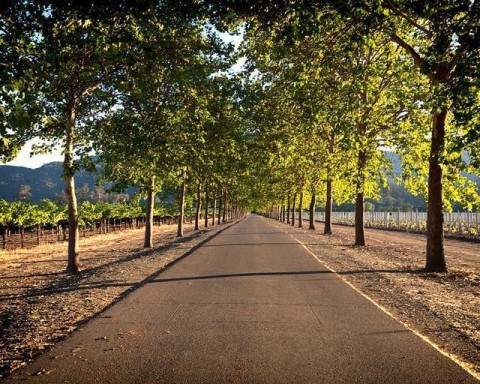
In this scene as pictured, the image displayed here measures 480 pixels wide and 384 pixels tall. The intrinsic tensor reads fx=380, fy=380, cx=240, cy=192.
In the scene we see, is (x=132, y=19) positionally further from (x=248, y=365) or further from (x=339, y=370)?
(x=339, y=370)

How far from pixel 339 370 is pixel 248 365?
1062 millimetres

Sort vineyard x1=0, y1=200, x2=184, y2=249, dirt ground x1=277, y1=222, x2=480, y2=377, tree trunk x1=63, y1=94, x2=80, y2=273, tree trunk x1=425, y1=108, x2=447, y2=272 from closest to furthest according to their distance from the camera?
dirt ground x1=277, y1=222, x2=480, y2=377, tree trunk x1=63, y1=94, x2=80, y2=273, tree trunk x1=425, y1=108, x2=447, y2=272, vineyard x1=0, y1=200, x2=184, y2=249

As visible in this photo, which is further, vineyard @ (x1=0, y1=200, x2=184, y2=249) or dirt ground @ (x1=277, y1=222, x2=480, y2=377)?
vineyard @ (x1=0, y1=200, x2=184, y2=249)

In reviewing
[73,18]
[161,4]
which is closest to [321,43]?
[161,4]

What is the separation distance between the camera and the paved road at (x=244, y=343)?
14.1ft

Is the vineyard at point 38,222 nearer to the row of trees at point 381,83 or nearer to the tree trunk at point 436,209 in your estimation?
the row of trees at point 381,83

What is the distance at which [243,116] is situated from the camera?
1591 cm

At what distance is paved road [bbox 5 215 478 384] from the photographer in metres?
4.29

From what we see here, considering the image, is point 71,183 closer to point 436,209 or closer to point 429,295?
point 429,295

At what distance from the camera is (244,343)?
530 centimetres

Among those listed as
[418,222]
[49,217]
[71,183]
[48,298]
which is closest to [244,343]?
[48,298]

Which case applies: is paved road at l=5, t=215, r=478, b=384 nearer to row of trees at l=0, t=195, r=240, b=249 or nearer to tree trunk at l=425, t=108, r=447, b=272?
tree trunk at l=425, t=108, r=447, b=272

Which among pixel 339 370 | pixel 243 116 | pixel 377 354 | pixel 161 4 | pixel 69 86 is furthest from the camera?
pixel 243 116

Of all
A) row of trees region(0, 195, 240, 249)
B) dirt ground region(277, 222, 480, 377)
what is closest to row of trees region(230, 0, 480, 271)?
dirt ground region(277, 222, 480, 377)
